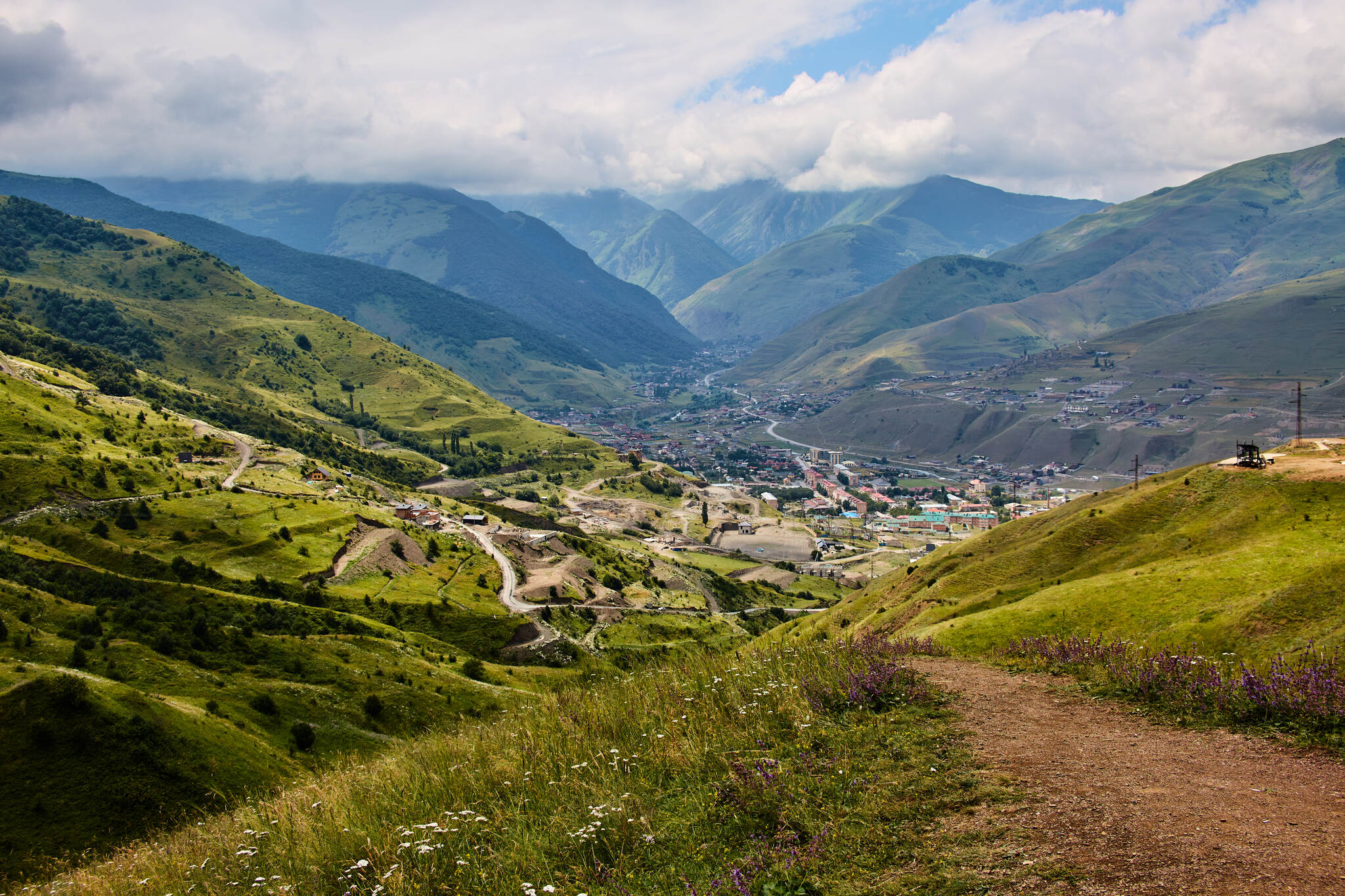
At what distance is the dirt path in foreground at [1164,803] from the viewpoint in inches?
363

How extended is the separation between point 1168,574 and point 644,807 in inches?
1222

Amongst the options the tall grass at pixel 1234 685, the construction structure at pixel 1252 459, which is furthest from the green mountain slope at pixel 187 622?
the construction structure at pixel 1252 459

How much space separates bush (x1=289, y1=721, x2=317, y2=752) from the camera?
A: 3862cm

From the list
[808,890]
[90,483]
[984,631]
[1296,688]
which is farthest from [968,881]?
[90,483]

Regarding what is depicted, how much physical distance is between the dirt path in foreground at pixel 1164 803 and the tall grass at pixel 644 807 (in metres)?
1.21

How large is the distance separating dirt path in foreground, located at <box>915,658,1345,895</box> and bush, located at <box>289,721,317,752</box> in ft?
115

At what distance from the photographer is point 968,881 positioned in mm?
9633

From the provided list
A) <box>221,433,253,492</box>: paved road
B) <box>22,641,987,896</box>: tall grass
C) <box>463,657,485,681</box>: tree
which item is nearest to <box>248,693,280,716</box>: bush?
<box>463,657,485,681</box>: tree

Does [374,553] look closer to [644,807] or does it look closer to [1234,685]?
[644,807]

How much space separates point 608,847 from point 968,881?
509 cm

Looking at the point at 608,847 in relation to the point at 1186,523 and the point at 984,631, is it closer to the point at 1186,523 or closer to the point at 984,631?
the point at 984,631

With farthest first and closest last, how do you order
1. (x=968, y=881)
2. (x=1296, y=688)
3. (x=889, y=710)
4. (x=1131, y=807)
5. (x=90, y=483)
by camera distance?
(x=90, y=483)
(x=889, y=710)
(x=1296, y=688)
(x=1131, y=807)
(x=968, y=881)

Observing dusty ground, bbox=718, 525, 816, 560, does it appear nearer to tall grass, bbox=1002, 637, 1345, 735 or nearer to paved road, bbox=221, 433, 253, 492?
paved road, bbox=221, 433, 253, 492

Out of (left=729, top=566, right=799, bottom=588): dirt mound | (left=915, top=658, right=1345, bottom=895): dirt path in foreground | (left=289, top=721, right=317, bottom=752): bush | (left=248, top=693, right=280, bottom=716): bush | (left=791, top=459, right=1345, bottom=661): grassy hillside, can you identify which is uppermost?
(left=915, top=658, right=1345, bottom=895): dirt path in foreground
